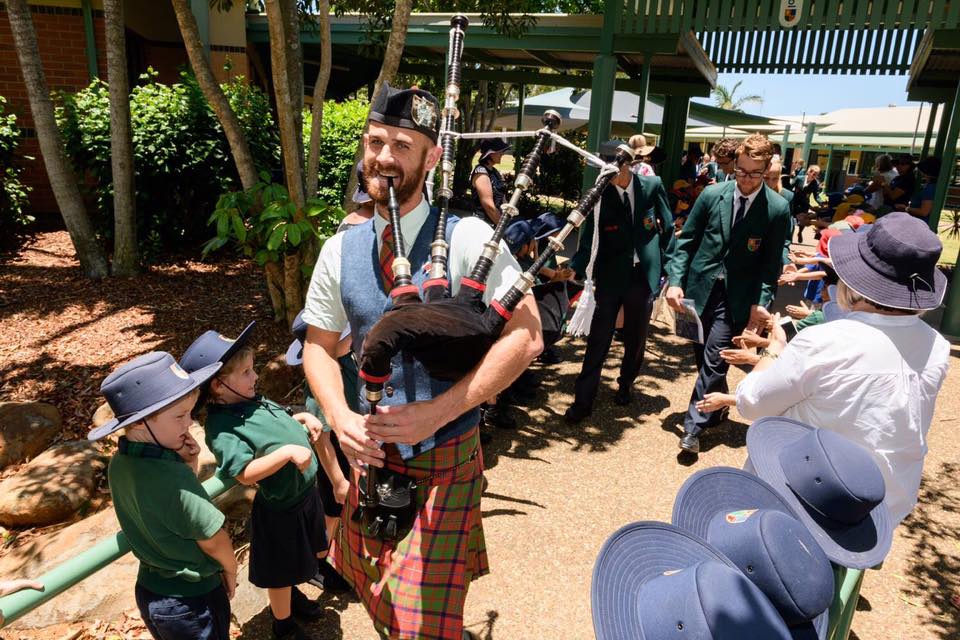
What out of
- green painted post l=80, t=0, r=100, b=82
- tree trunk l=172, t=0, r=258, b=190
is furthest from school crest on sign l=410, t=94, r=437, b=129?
green painted post l=80, t=0, r=100, b=82

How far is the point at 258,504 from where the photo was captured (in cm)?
279

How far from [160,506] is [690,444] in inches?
152

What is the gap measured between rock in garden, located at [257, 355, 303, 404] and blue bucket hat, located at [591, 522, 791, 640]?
3.95 meters

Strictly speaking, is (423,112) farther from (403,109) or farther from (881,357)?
(881,357)

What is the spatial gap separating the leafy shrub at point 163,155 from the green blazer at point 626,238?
5289mm

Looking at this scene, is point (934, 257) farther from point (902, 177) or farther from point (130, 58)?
point (130, 58)

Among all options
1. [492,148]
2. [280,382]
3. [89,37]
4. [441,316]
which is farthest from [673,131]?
[441,316]

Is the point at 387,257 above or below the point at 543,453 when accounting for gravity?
above

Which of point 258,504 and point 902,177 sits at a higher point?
point 902,177

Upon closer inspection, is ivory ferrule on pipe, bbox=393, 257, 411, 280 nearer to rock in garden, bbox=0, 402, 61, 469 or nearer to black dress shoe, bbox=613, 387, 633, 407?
rock in garden, bbox=0, 402, 61, 469

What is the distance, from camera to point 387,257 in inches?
80.2

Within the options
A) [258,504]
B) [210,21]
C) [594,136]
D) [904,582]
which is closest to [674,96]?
[594,136]

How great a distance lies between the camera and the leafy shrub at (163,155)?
24.6 ft

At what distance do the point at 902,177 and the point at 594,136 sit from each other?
18.5 ft
